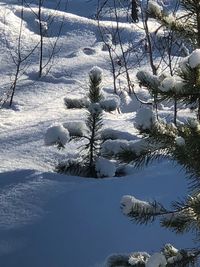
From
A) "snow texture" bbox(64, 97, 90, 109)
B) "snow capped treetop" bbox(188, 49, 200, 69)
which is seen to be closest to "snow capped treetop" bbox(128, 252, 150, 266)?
"snow capped treetop" bbox(188, 49, 200, 69)

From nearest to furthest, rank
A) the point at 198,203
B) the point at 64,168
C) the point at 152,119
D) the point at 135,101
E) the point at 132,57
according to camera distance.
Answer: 1. the point at 198,203
2. the point at 152,119
3. the point at 64,168
4. the point at 135,101
5. the point at 132,57

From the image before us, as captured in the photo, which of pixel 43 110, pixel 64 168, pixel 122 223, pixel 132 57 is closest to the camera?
pixel 122 223

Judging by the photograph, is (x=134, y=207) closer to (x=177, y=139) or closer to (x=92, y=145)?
(x=177, y=139)

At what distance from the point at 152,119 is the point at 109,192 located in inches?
50.2

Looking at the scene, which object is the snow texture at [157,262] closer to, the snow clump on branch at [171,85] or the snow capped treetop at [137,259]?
the snow capped treetop at [137,259]

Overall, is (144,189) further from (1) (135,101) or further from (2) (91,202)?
(1) (135,101)

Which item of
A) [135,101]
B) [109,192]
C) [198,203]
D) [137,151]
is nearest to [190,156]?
[198,203]

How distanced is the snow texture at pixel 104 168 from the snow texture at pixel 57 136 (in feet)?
0.97

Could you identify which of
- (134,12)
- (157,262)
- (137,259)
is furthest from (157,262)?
(134,12)

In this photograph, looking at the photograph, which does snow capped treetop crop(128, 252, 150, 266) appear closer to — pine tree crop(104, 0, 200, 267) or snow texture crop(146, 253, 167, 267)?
pine tree crop(104, 0, 200, 267)

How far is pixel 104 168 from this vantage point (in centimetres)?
337

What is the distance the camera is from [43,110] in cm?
602

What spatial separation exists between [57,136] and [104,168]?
1.25 feet

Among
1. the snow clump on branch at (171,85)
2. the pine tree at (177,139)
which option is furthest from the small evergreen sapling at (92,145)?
the snow clump on branch at (171,85)
